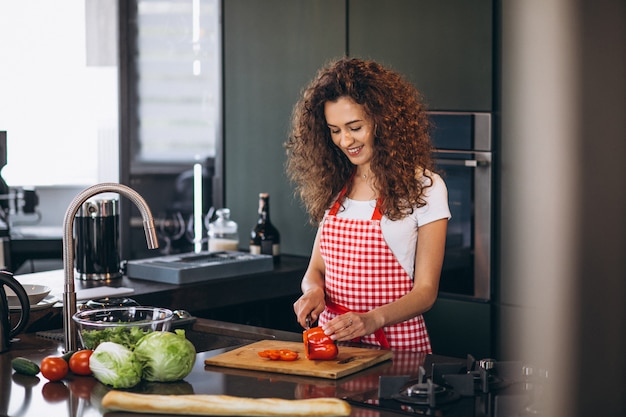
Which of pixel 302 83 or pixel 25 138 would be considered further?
pixel 25 138

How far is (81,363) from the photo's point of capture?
1985mm

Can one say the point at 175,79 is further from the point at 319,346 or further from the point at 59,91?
the point at 319,346

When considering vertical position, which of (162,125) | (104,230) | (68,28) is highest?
(68,28)

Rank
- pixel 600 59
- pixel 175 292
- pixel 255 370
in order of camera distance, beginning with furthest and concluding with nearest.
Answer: pixel 175 292
pixel 255 370
pixel 600 59

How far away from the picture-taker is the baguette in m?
1.64

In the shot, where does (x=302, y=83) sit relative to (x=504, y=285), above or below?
above

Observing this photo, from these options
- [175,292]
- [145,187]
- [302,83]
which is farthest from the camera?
[145,187]

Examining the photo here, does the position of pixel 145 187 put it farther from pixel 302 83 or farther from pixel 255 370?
pixel 255 370

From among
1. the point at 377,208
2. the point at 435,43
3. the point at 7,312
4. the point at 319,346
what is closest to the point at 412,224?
the point at 377,208

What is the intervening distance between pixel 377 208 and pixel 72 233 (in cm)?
93

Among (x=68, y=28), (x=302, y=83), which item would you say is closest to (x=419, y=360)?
(x=302, y=83)

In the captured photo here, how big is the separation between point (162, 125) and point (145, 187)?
381mm

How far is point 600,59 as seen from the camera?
5.41ft

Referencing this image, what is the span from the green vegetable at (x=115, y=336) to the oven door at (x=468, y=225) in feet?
5.82
